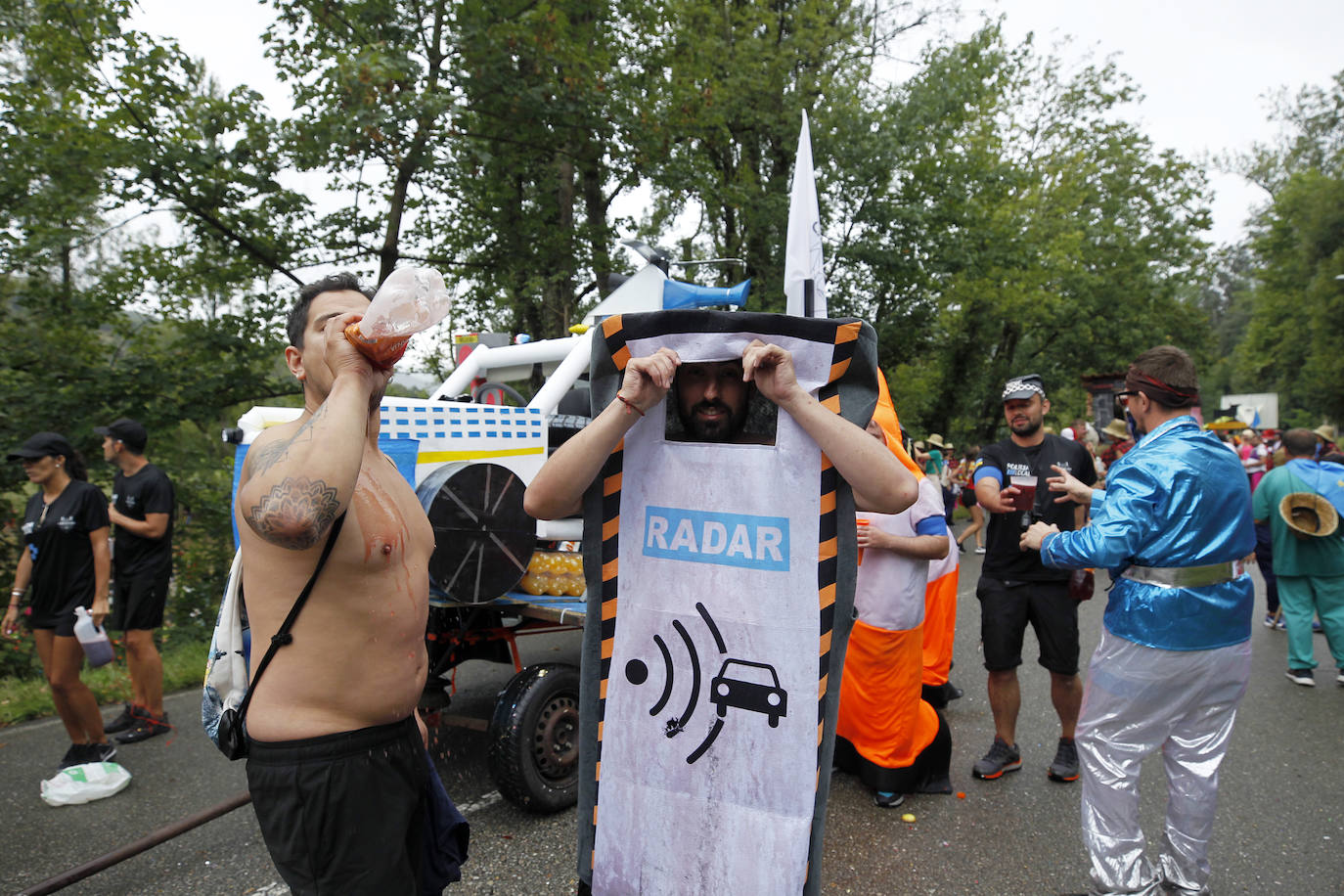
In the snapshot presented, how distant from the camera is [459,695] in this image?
5836 millimetres

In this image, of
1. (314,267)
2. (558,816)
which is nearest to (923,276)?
(314,267)

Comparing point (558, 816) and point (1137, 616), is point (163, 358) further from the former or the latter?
point (1137, 616)

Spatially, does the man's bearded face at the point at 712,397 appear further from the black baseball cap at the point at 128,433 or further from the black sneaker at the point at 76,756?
the black baseball cap at the point at 128,433

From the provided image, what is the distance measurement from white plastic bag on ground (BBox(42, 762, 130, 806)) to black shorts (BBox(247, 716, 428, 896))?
134 inches

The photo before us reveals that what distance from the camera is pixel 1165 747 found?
2.93 metres

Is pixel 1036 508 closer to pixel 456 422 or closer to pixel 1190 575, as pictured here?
pixel 1190 575

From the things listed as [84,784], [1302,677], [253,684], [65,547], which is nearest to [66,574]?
[65,547]

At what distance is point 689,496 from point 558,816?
2.78 metres

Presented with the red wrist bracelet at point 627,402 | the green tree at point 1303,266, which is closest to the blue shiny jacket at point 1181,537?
the red wrist bracelet at point 627,402

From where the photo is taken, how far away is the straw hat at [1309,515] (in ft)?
18.9

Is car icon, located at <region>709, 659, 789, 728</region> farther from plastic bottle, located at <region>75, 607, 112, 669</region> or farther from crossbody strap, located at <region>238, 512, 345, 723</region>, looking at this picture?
plastic bottle, located at <region>75, 607, 112, 669</region>

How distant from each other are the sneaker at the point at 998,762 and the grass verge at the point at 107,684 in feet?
19.5

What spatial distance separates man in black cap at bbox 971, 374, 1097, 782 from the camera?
4.11 m

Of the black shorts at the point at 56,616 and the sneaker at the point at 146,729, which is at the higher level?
the black shorts at the point at 56,616
